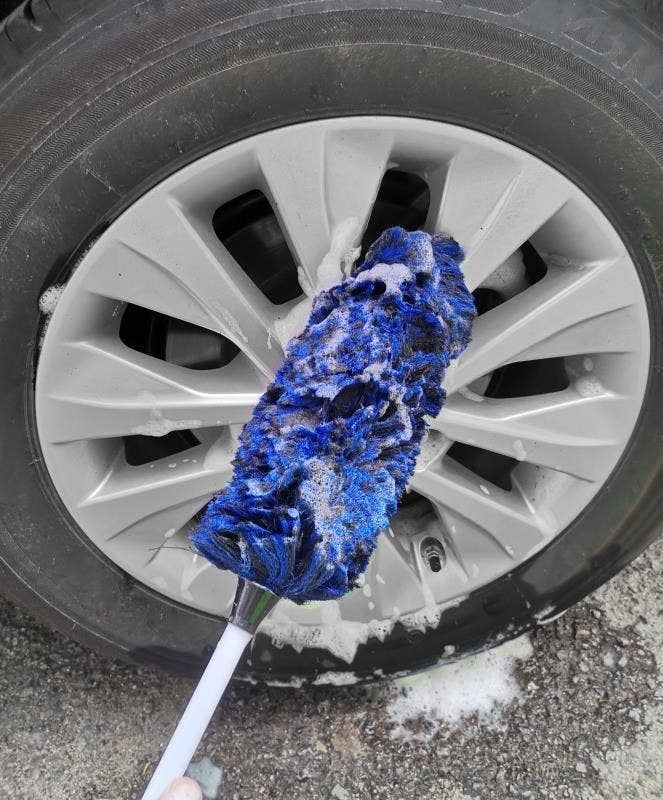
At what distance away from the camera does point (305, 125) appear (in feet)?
3.32

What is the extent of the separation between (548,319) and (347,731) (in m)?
0.95

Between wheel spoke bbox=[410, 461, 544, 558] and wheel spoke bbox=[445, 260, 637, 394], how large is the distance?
0.19 m

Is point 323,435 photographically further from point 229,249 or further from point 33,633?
point 33,633

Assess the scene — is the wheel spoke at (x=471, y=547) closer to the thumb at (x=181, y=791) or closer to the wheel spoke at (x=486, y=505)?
the wheel spoke at (x=486, y=505)

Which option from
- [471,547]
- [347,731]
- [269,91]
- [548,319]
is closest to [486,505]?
[471,547]

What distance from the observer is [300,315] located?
1.13 metres

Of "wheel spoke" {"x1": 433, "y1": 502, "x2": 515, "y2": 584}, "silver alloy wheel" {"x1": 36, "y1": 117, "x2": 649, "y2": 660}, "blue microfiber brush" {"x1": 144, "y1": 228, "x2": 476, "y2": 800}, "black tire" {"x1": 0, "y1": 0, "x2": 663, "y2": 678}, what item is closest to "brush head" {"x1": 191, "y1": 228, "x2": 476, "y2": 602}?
"blue microfiber brush" {"x1": 144, "y1": 228, "x2": 476, "y2": 800}

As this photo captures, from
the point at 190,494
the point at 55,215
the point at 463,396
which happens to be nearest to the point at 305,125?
the point at 55,215

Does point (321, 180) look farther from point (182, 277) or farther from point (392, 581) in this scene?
point (392, 581)

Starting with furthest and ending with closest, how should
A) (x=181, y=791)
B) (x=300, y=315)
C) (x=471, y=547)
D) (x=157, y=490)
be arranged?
(x=471, y=547), (x=157, y=490), (x=300, y=315), (x=181, y=791)

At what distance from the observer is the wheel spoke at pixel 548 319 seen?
3.76ft

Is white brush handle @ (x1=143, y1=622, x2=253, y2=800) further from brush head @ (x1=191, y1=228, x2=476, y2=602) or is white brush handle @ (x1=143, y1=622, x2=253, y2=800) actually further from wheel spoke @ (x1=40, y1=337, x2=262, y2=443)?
wheel spoke @ (x1=40, y1=337, x2=262, y2=443)

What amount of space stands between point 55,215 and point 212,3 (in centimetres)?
37

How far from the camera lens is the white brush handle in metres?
0.90
